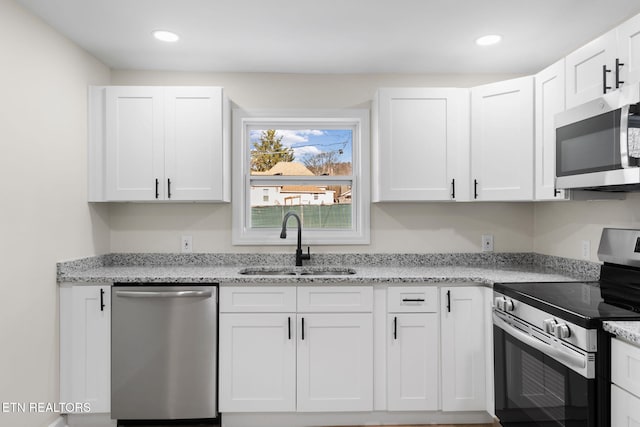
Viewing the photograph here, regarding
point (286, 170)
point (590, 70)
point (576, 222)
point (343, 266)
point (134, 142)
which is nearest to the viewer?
point (590, 70)

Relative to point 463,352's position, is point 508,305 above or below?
above

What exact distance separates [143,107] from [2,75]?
2.68ft

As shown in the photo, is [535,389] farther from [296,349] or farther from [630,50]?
[630,50]

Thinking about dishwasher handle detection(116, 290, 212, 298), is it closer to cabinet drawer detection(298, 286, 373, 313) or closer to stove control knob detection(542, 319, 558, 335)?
cabinet drawer detection(298, 286, 373, 313)

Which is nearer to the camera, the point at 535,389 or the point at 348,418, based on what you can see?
the point at 535,389

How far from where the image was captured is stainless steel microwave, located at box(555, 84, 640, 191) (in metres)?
1.61

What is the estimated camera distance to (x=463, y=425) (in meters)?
2.51

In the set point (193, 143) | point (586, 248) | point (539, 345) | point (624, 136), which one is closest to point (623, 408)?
point (539, 345)

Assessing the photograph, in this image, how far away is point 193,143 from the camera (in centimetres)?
271

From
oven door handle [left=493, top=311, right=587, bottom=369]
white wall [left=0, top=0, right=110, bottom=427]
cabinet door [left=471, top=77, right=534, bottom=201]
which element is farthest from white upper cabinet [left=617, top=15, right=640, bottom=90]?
white wall [left=0, top=0, right=110, bottom=427]

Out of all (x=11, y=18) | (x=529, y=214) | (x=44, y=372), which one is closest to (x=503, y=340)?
(x=529, y=214)

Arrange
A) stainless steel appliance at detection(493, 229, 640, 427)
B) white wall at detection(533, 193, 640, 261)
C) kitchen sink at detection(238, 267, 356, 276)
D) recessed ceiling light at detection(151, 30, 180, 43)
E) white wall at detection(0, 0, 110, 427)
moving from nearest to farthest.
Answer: stainless steel appliance at detection(493, 229, 640, 427) < white wall at detection(0, 0, 110, 427) < white wall at detection(533, 193, 640, 261) < recessed ceiling light at detection(151, 30, 180, 43) < kitchen sink at detection(238, 267, 356, 276)

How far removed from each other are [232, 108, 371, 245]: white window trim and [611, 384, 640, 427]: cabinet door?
179 cm

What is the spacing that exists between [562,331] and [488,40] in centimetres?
175
